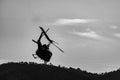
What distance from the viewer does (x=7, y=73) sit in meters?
136

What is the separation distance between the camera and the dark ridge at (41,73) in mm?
132875

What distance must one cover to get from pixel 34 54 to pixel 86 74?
18.1m

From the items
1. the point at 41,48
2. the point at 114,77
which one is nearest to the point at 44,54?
the point at 41,48

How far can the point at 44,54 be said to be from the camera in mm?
137625

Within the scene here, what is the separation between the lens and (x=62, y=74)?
136 m

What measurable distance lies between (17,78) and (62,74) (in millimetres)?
13717

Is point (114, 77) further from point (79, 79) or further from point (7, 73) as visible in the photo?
point (7, 73)

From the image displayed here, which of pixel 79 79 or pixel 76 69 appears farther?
pixel 76 69

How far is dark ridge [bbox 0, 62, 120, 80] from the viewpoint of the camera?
132875 millimetres

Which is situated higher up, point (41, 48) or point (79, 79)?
point (41, 48)

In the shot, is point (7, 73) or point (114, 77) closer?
point (7, 73)

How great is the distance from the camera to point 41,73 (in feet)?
442

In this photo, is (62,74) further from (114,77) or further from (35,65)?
(114,77)

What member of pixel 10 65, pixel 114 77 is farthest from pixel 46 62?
pixel 114 77
